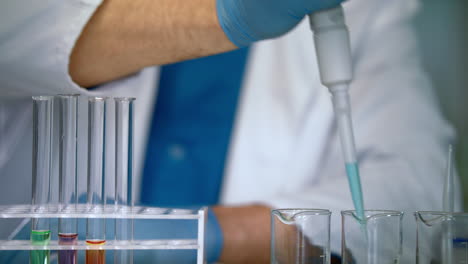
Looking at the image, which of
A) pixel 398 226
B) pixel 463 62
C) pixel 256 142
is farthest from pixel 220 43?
pixel 463 62

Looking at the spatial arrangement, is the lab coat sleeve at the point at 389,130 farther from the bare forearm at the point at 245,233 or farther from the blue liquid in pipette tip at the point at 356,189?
the blue liquid in pipette tip at the point at 356,189

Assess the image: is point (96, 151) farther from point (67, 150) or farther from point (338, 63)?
point (338, 63)

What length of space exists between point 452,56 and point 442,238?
2.27 m

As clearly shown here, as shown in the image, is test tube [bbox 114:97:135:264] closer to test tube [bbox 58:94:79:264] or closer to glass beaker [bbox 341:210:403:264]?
test tube [bbox 58:94:79:264]

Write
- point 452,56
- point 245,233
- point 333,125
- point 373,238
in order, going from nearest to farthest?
point 373,238 < point 245,233 < point 333,125 < point 452,56

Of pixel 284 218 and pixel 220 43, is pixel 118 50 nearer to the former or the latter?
pixel 220 43

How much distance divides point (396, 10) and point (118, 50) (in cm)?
97

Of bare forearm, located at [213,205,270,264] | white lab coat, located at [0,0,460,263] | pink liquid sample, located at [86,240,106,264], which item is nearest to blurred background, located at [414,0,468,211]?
white lab coat, located at [0,0,460,263]

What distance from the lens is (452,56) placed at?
261 cm

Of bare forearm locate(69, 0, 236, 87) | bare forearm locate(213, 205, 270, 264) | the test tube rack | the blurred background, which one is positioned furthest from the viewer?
the blurred background

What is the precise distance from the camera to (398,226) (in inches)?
24.7

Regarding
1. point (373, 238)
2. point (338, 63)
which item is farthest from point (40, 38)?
point (373, 238)

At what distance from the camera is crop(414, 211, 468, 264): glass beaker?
2.02ft

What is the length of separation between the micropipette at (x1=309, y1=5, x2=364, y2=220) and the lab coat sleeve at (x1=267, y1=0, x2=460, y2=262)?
0.43 metres
